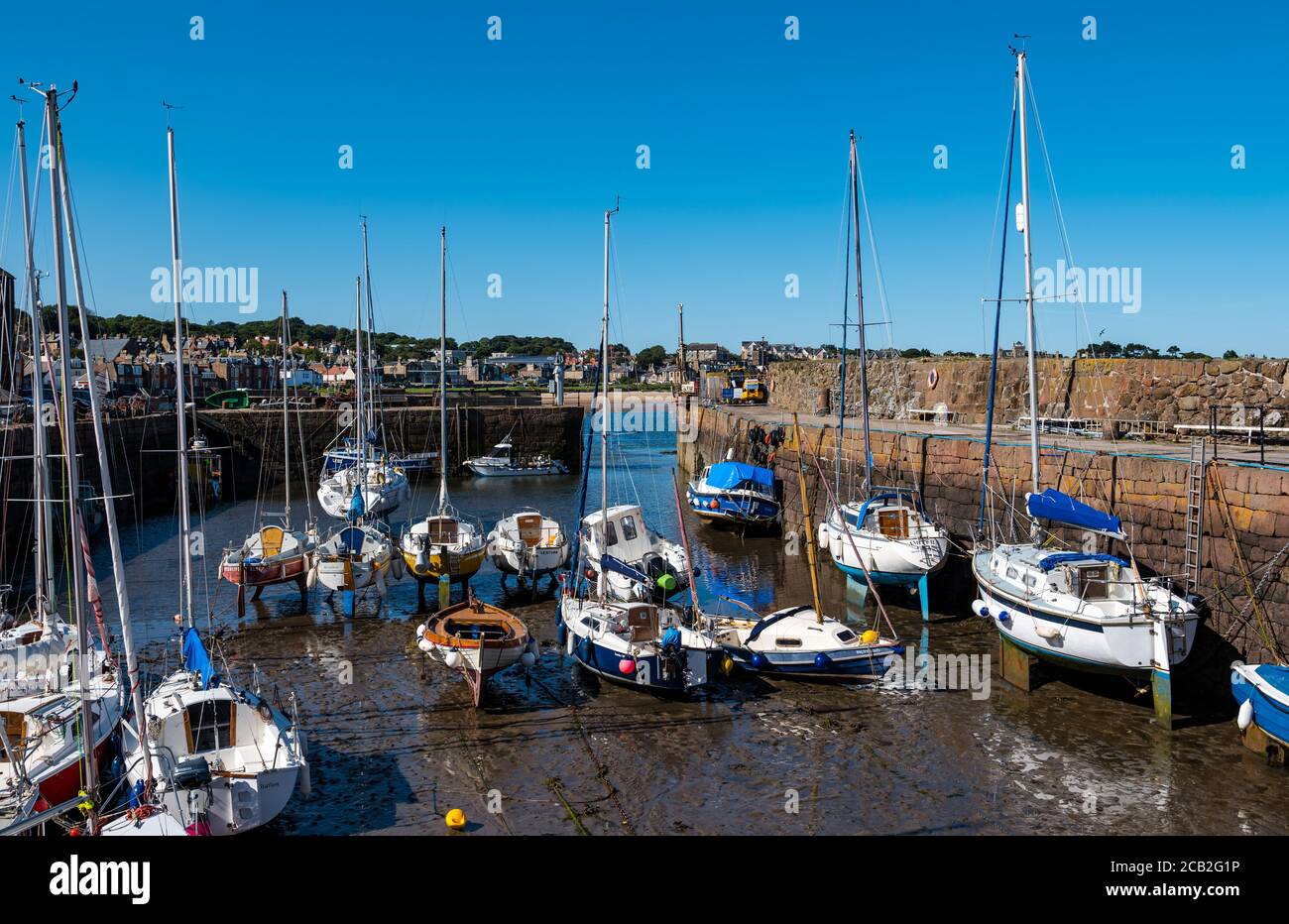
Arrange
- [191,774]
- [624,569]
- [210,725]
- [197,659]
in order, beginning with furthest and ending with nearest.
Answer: [624,569]
[197,659]
[210,725]
[191,774]

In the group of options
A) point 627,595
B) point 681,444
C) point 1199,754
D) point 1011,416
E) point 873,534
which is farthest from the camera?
point 681,444

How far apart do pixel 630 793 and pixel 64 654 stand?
9.33 m

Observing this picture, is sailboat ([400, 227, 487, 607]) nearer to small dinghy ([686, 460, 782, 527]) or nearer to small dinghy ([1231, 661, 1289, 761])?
small dinghy ([686, 460, 782, 527])

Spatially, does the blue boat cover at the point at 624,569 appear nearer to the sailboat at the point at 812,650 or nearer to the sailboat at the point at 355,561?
the sailboat at the point at 812,650

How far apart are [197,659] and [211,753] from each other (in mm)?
2048

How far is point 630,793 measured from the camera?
1365 cm

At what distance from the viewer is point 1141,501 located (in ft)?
67.2

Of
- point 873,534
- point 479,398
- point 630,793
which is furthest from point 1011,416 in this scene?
point 479,398

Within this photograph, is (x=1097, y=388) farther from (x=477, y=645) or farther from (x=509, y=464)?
(x=509, y=464)

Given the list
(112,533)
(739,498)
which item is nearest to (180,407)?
(112,533)

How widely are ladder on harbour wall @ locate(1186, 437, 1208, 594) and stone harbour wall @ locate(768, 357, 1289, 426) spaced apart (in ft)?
27.8

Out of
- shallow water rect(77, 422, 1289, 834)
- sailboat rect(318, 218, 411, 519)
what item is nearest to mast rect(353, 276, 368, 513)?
sailboat rect(318, 218, 411, 519)

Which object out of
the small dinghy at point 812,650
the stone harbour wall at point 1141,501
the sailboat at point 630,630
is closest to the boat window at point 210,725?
the sailboat at point 630,630
